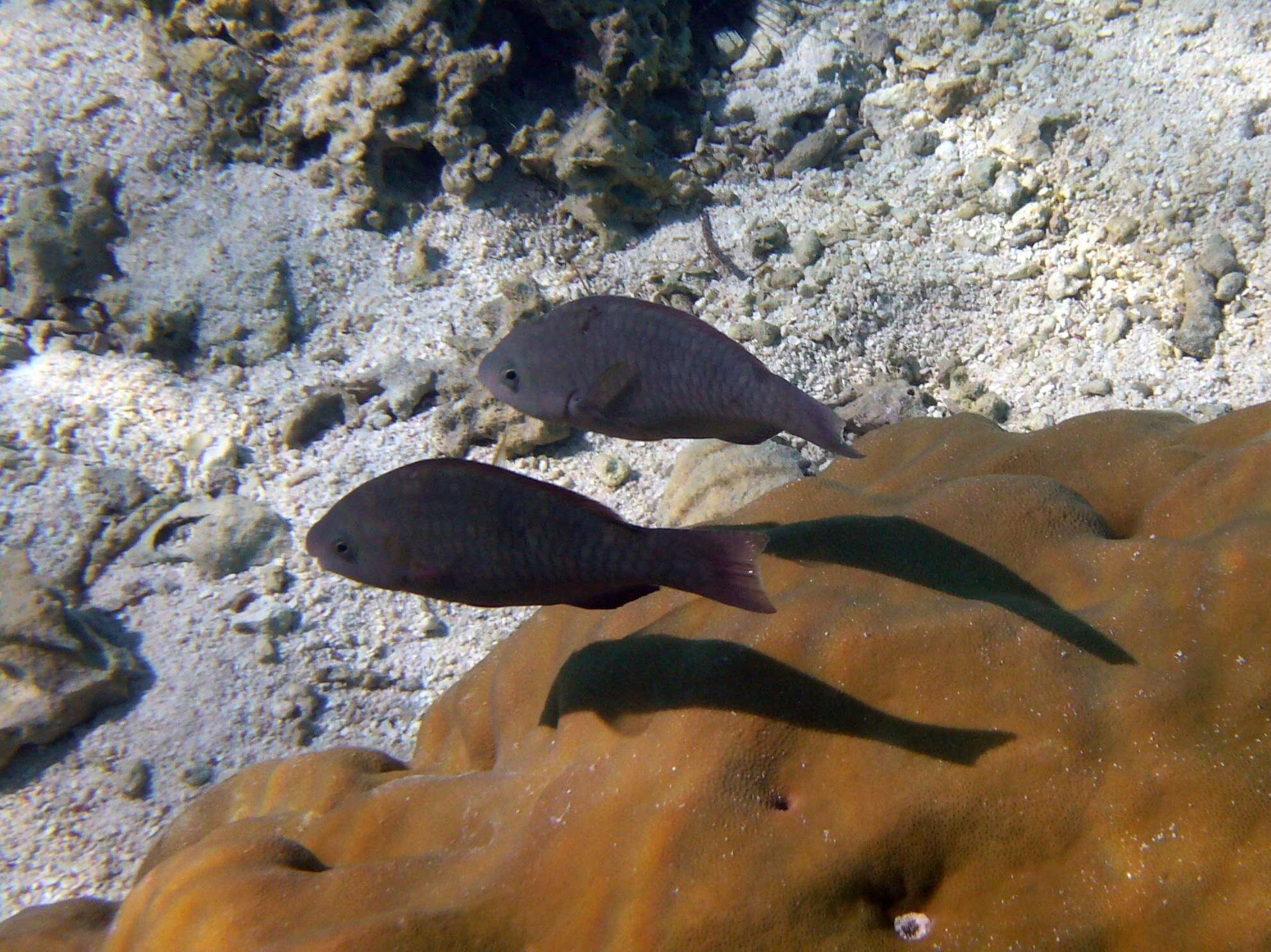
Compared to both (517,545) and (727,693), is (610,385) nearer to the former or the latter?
(517,545)

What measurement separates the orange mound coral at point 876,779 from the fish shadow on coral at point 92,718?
33.3 inches

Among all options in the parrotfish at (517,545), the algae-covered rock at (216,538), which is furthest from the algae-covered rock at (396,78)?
the parrotfish at (517,545)

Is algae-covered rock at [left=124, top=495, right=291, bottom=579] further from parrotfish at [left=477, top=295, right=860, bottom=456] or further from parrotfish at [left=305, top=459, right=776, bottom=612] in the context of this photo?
parrotfish at [left=477, top=295, right=860, bottom=456]

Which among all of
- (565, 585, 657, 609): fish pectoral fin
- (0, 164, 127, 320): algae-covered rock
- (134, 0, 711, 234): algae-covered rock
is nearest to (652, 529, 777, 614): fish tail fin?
(565, 585, 657, 609): fish pectoral fin

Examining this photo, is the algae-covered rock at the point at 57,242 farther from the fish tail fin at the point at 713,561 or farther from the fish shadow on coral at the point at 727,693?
the fish tail fin at the point at 713,561

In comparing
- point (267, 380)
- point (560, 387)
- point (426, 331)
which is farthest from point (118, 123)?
point (560, 387)

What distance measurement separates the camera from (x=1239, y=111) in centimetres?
407

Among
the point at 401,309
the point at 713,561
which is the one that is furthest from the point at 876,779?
the point at 401,309

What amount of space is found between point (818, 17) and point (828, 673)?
5.53 metres

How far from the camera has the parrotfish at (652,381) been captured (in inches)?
70.2

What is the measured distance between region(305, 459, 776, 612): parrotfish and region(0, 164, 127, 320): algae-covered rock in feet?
12.4

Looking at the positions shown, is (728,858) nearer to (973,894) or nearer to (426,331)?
(973,894)

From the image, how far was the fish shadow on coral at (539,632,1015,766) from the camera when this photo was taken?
165 cm

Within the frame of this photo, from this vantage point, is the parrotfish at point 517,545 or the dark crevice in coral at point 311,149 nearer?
the parrotfish at point 517,545
